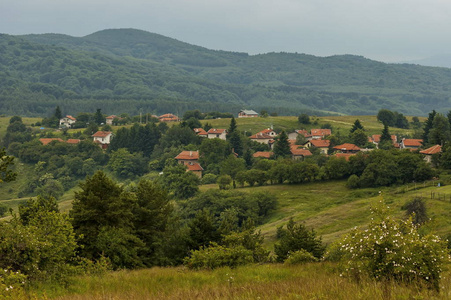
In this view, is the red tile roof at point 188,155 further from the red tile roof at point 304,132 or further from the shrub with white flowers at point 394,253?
the shrub with white flowers at point 394,253

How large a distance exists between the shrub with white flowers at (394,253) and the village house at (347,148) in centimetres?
9871

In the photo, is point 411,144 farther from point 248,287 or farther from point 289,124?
point 248,287

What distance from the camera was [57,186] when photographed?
10719 centimetres

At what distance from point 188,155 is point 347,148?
114ft

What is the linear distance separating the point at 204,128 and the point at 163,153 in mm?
21185

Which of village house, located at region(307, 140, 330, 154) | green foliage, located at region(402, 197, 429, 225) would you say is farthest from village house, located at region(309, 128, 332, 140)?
green foliage, located at region(402, 197, 429, 225)

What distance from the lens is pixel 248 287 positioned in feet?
40.3

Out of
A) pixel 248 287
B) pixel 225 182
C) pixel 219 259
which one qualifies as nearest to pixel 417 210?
pixel 219 259

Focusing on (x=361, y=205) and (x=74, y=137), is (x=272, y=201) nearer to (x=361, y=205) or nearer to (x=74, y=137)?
(x=361, y=205)

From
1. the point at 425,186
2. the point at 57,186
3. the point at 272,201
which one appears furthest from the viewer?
the point at 57,186

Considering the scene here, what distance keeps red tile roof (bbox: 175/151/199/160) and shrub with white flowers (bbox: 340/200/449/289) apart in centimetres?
10211

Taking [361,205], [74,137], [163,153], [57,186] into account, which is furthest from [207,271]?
[74,137]

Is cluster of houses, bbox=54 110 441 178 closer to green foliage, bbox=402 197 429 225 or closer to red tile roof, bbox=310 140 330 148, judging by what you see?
red tile roof, bbox=310 140 330 148

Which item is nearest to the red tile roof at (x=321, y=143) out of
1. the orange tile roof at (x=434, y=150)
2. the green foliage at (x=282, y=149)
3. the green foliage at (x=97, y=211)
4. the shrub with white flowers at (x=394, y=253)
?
the green foliage at (x=282, y=149)
